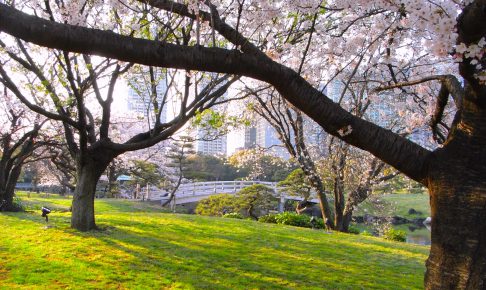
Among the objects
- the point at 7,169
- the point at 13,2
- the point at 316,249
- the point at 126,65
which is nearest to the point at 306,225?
the point at 316,249

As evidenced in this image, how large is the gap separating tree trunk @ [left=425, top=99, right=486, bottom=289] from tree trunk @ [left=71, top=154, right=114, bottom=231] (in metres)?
6.88

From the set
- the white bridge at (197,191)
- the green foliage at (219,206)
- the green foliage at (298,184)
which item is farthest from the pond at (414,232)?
the green foliage at (219,206)

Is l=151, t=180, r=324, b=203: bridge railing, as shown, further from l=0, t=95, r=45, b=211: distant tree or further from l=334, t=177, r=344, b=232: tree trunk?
l=0, t=95, r=45, b=211: distant tree

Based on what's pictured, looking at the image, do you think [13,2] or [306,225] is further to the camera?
[306,225]

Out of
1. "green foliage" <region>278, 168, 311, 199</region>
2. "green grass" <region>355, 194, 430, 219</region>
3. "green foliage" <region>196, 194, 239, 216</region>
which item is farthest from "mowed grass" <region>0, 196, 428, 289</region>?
"green grass" <region>355, 194, 430, 219</region>

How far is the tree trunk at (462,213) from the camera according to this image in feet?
10.8

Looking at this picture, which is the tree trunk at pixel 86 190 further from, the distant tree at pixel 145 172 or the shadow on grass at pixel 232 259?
the distant tree at pixel 145 172

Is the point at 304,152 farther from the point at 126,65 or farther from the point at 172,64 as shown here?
the point at 172,64

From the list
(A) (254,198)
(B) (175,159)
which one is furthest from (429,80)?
(B) (175,159)

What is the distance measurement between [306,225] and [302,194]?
3.45m

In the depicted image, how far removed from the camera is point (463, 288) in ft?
10.8

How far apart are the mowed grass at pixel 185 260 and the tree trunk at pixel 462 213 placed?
96.8 inches

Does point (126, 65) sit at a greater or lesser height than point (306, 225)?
greater

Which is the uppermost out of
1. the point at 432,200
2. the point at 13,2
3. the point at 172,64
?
the point at 13,2
